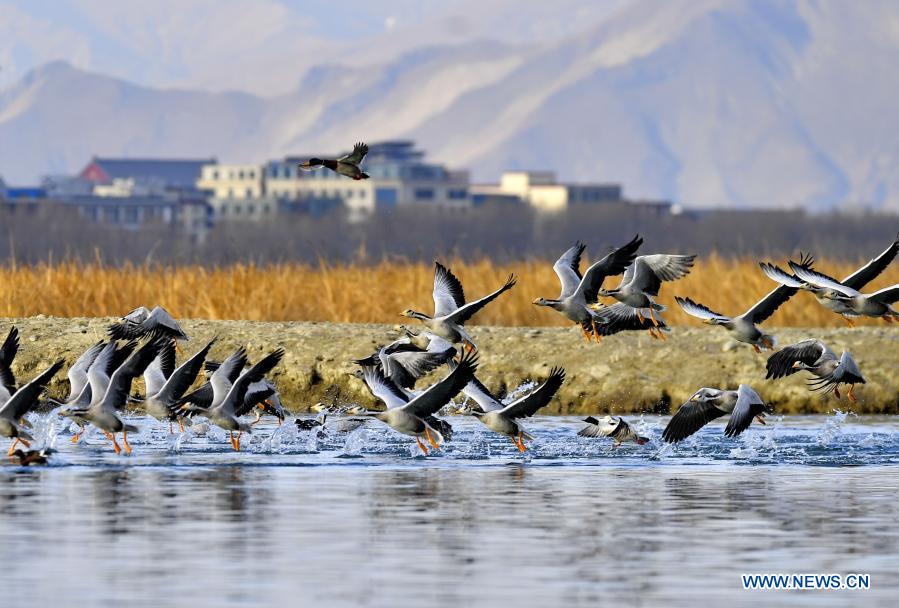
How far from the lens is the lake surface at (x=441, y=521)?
35.1 feet

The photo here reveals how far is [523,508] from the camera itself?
13945 mm

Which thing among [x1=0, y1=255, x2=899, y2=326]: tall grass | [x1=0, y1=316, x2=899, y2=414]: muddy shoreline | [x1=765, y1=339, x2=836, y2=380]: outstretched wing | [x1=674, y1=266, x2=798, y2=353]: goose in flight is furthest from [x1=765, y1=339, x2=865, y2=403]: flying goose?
[x1=0, y1=255, x2=899, y2=326]: tall grass

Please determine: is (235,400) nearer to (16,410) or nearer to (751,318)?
(16,410)

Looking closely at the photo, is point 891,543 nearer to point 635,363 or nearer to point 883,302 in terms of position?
point 883,302

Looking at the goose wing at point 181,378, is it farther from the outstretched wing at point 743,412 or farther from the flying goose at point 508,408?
the outstretched wing at point 743,412

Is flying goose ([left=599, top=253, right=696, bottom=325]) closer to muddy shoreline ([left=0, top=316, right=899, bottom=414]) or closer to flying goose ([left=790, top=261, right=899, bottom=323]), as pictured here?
flying goose ([left=790, top=261, right=899, bottom=323])

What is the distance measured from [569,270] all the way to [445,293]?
4.01ft

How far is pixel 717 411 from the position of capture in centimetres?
1772

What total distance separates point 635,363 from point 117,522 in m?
12.3

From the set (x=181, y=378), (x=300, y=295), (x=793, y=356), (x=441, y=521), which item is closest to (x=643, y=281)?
(x=793, y=356)

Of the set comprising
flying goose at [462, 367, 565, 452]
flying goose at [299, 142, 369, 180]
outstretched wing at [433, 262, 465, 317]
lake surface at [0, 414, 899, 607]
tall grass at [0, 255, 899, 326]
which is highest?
flying goose at [299, 142, 369, 180]

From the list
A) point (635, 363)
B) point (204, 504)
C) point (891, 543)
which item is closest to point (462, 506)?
point (204, 504)

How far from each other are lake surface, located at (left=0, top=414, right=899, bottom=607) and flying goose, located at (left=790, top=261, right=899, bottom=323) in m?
1.27

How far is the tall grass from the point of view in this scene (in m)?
28.9
